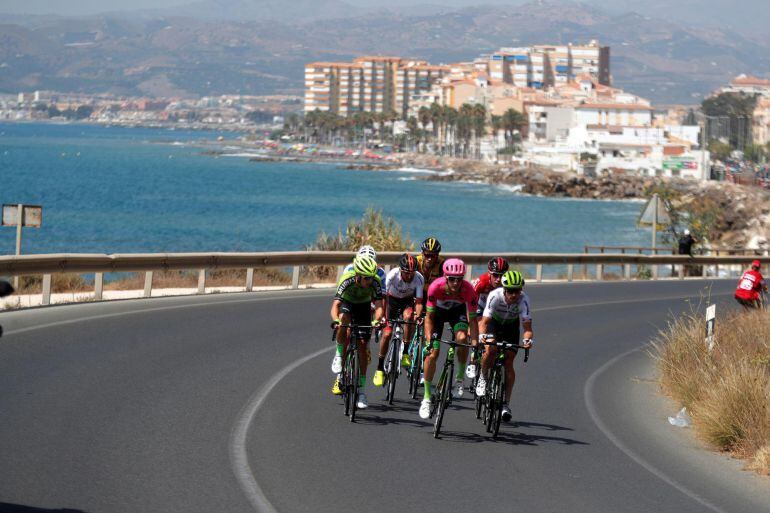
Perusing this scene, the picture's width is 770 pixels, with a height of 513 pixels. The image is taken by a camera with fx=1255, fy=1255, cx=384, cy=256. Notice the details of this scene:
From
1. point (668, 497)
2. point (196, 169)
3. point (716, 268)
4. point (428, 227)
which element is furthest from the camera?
point (196, 169)

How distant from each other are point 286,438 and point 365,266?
2.12m

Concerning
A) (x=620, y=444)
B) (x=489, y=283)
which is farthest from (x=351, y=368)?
(x=620, y=444)

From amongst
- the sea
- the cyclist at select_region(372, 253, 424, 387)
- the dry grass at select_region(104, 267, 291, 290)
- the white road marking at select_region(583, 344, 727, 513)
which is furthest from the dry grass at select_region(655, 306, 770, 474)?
the sea

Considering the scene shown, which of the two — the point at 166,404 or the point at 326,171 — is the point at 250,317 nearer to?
the point at 166,404

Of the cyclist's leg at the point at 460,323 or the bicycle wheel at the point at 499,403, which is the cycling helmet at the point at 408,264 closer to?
the cyclist's leg at the point at 460,323

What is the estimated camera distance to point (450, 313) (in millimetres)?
13188

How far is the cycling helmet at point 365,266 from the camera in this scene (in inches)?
500

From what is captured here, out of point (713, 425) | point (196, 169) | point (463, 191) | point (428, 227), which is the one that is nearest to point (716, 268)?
point (713, 425)

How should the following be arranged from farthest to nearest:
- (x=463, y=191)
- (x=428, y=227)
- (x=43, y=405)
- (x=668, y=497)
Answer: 1. (x=463, y=191)
2. (x=428, y=227)
3. (x=43, y=405)
4. (x=668, y=497)

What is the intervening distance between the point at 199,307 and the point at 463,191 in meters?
134

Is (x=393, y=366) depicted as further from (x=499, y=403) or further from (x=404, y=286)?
(x=499, y=403)

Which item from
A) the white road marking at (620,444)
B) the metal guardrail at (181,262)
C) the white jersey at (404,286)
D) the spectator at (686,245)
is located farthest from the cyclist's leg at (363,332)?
the spectator at (686,245)

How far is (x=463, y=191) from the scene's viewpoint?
155500mm

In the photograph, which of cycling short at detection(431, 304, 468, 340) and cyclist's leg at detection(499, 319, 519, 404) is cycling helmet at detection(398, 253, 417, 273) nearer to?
cycling short at detection(431, 304, 468, 340)
